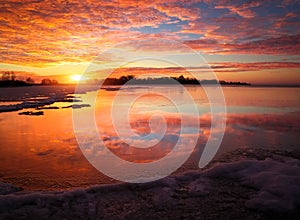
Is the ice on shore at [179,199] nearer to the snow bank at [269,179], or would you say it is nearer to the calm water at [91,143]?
the snow bank at [269,179]

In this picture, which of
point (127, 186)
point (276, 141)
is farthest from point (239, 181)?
point (276, 141)

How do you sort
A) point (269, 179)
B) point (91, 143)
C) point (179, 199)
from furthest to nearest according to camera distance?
point (91, 143), point (269, 179), point (179, 199)

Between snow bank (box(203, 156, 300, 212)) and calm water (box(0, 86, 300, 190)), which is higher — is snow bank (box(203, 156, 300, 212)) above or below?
below

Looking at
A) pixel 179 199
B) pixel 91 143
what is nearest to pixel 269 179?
pixel 179 199

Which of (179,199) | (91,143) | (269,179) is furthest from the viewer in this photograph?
(91,143)

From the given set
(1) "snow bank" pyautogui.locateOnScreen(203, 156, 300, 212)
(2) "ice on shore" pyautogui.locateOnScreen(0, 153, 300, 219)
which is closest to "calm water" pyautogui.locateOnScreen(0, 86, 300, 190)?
(2) "ice on shore" pyautogui.locateOnScreen(0, 153, 300, 219)

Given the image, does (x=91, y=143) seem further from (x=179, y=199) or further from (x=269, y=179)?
(x=269, y=179)

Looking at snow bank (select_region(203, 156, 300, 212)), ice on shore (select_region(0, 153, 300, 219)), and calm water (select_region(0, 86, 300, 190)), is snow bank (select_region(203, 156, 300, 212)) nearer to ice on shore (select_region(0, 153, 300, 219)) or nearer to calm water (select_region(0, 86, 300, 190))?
ice on shore (select_region(0, 153, 300, 219))

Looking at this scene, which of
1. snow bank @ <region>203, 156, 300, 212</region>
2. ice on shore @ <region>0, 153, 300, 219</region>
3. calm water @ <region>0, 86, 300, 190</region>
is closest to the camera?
ice on shore @ <region>0, 153, 300, 219</region>

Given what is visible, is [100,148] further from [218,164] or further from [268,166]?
[268,166]

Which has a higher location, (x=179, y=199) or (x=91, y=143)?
(x=91, y=143)

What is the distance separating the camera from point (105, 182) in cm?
465

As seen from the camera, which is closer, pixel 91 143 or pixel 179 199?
pixel 179 199

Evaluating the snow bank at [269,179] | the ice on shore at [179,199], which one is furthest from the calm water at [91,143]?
the snow bank at [269,179]
